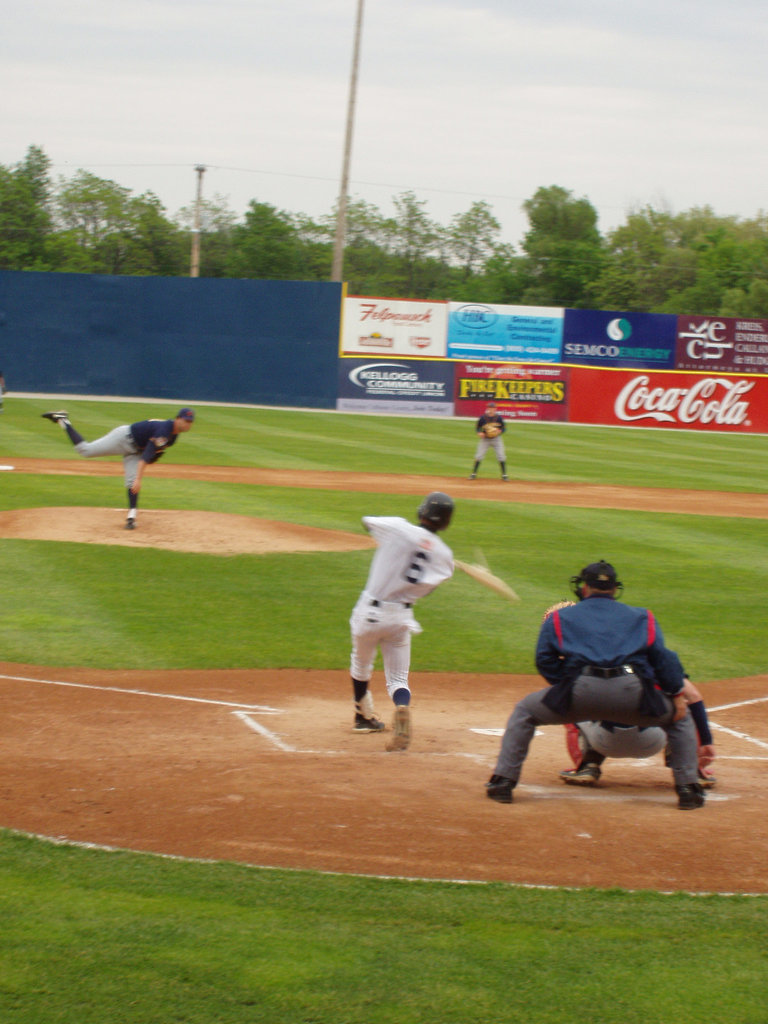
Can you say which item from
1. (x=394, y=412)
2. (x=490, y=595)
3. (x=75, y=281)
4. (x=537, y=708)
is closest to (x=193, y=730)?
(x=537, y=708)

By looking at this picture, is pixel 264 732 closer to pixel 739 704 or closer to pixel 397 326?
pixel 739 704

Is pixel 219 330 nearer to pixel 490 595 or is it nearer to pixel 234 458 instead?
pixel 234 458

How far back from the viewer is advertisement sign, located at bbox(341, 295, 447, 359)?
4250 cm

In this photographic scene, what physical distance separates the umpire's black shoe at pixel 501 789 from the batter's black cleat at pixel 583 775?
0.67 meters

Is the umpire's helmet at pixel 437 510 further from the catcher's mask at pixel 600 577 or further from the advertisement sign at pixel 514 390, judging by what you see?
the advertisement sign at pixel 514 390

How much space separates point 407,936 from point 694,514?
15.8 meters

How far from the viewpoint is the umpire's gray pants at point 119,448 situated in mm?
14180

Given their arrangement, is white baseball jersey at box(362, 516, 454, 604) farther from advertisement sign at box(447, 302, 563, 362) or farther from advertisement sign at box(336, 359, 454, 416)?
advertisement sign at box(447, 302, 563, 362)

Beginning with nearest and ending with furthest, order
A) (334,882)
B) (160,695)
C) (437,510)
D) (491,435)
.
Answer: (334,882), (437,510), (160,695), (491,435)

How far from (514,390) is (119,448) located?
97.7ft

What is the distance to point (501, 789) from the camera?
579 centimetres

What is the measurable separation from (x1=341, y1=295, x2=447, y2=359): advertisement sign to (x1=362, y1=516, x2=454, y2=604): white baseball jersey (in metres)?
36.3

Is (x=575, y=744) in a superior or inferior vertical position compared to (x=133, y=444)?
inferior

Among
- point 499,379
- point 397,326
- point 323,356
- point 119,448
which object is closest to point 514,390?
point 499,379
